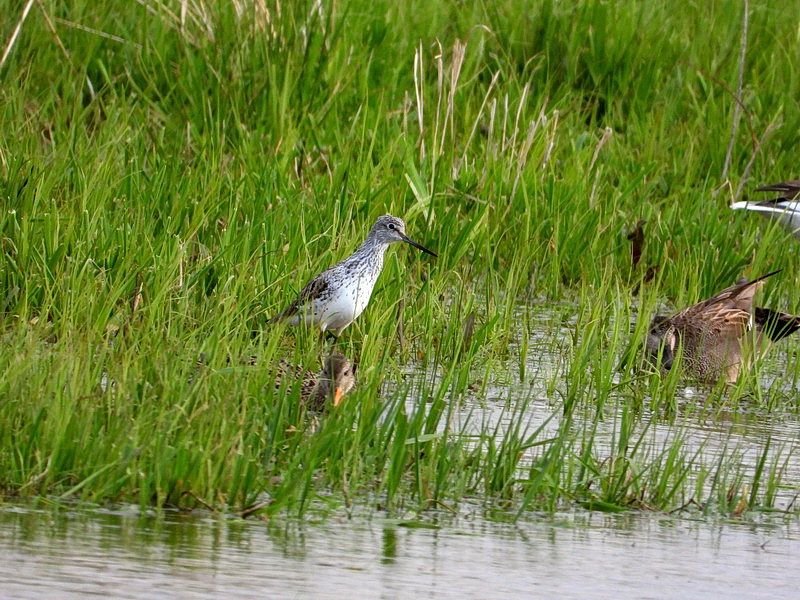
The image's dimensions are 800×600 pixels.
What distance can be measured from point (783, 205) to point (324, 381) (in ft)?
15.4

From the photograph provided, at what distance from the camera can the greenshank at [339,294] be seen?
21.8 ft

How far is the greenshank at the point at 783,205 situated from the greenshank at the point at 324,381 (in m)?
4.04

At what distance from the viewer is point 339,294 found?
21.9 feet

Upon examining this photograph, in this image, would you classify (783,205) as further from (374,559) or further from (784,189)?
(374,559)

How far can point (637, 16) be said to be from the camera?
1145 cm

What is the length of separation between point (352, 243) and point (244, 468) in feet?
11.7

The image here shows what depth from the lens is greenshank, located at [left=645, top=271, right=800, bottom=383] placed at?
696 centimetres

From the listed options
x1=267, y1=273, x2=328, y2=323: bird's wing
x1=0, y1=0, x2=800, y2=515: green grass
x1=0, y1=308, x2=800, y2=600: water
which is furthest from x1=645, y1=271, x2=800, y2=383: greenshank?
x1=0, y1=308, x2=800, y2=600: water

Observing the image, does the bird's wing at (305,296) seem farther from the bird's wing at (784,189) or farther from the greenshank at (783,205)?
the bird's wing at (784,189)

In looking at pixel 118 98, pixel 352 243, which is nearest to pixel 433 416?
pixel 352 243

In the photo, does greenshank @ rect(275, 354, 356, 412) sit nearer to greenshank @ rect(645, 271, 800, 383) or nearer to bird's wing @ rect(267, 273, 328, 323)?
bird's wing @ rect(267, 273, 328, 323)

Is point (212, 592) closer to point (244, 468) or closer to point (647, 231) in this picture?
point (244, 468)

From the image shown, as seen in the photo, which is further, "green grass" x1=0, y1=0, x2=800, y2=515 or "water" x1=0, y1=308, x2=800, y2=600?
"green grass" x1=0, y1=0, x2=800, y2=515

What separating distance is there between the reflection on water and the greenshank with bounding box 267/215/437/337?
2252 millimetres
